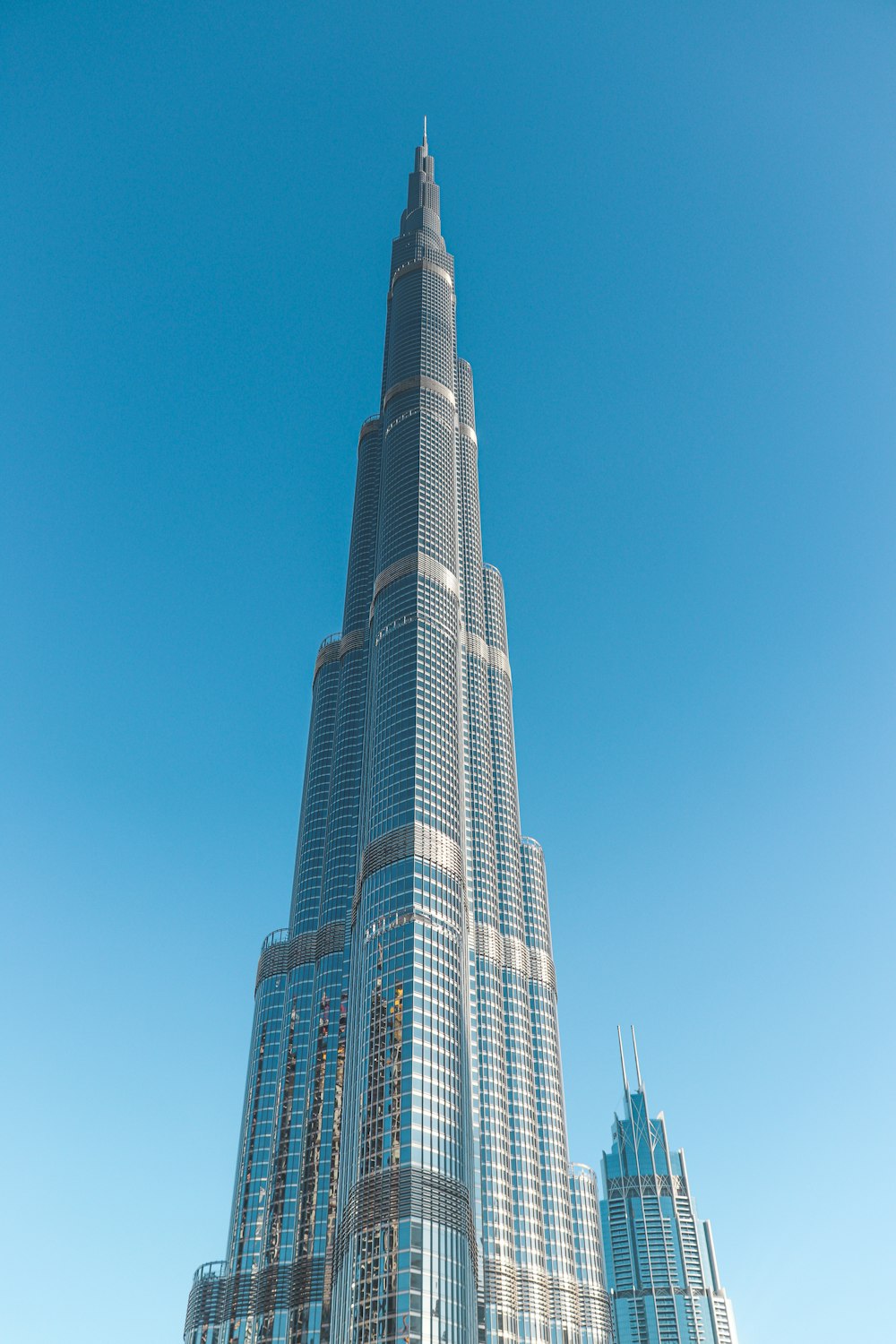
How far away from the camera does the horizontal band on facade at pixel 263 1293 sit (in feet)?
596

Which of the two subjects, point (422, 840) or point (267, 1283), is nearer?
point (422, 840)

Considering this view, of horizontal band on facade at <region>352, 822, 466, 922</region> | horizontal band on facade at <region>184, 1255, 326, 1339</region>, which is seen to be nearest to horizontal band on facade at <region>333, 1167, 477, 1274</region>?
horizontal band on facade at <region>352, 822, 466, 922</region>

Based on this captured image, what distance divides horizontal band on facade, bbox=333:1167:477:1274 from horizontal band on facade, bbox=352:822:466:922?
1742 inches

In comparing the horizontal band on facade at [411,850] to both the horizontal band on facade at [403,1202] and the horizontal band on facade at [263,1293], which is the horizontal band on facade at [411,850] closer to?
the horizontal band on facade at [403,1202]

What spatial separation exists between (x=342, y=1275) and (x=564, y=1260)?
69.6 meters

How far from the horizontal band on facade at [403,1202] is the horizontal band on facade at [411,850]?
44249 mm

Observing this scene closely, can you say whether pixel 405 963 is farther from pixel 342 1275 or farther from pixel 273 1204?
pixel 273 1204

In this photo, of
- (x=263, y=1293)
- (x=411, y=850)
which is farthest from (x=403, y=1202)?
(x=263, y=1293)

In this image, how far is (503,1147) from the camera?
194 meters

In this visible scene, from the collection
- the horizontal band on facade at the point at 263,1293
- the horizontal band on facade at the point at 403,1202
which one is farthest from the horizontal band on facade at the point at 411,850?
the horizontal band on facade at the point at 263,1293

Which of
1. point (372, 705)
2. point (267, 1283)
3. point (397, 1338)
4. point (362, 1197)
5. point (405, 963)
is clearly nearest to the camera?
point (397, 1338)

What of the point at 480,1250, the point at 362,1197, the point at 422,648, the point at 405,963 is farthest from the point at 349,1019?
the point at 422,648

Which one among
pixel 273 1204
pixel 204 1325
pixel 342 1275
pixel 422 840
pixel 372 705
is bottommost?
pixel 342 1275

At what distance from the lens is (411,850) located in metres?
168
